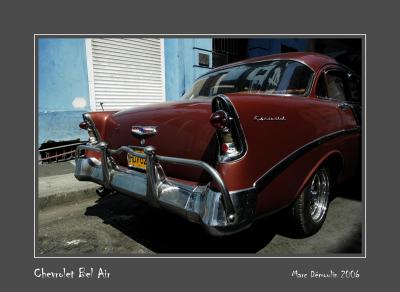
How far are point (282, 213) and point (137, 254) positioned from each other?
1369mm

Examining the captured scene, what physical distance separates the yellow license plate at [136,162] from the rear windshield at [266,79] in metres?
1.14

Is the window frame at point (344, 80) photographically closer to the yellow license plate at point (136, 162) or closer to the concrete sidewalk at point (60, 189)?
the yellow license plate at point (136, 162)

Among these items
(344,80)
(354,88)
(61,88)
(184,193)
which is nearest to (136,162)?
(184,193)

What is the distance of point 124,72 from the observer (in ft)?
23.6

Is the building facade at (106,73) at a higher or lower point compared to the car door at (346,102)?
higher

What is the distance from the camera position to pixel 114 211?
3824 mm

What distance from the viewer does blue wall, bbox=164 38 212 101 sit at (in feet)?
25.5

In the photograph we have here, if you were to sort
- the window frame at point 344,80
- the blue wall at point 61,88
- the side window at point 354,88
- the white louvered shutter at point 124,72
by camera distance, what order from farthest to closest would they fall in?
the white louvered shutter at point 124,72 < the blue wall at point 61,88 < the side window at point 354,88 < the window frame at point 344,80

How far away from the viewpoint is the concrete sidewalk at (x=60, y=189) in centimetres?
408

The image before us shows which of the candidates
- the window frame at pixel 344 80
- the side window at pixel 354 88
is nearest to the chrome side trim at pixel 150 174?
the window frame at pixel 344 80

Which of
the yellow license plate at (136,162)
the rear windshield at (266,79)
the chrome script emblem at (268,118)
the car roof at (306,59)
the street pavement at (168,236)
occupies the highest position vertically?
the car roof at (306,59)

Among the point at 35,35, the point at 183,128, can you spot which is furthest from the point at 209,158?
the point at 35,35

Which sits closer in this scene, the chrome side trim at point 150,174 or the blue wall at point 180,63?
the chrome side trim at point 150,174

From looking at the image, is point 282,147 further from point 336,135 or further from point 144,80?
point 144,80
